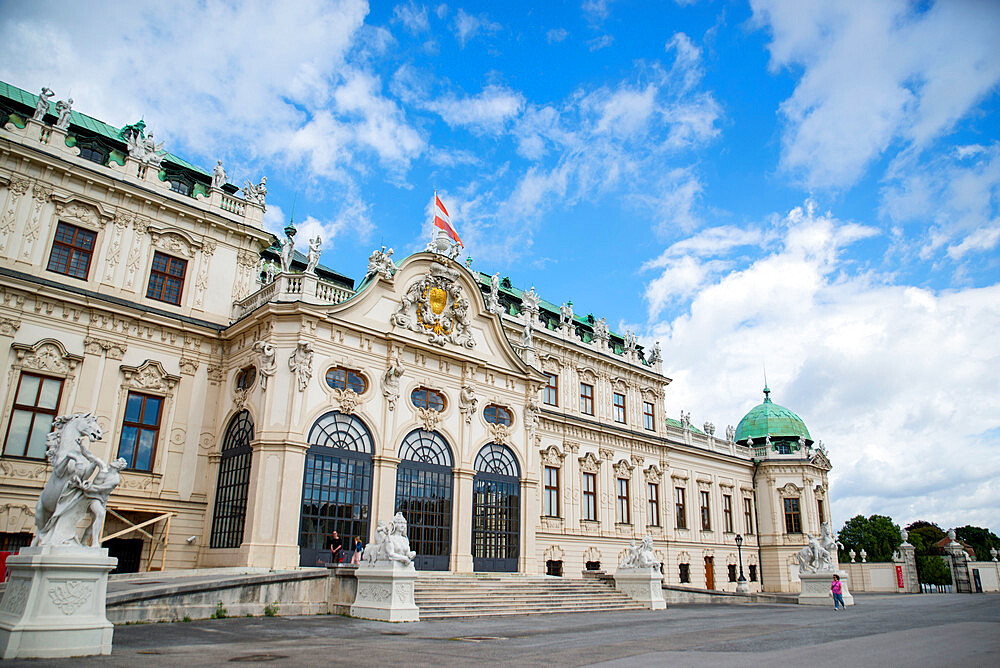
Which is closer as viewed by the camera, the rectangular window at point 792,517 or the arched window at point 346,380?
the arched window at point 346,380

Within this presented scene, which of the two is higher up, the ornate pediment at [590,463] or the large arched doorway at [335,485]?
the ornate pediment at [590,463]

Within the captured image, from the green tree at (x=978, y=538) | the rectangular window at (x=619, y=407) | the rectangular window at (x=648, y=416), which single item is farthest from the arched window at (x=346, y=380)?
the green tree at (x=978, y=538)

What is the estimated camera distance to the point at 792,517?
4897cm

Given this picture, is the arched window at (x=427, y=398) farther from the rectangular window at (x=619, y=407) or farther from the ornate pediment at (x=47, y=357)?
the rectangular window at (x=619, y=407)

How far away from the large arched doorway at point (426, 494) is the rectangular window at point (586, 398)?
13.0 metres

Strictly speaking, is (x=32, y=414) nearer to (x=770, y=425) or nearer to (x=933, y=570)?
(x=770, y=425)

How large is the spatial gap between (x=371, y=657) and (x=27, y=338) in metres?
17.8

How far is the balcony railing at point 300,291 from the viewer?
2420cm

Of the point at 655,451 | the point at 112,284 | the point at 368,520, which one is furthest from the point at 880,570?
the point at 112,284

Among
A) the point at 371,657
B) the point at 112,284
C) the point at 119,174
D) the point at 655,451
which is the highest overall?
the point at 119,174

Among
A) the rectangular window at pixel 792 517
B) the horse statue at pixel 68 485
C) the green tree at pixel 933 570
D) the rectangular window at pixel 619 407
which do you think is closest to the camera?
the horse statue at pixel 68 485

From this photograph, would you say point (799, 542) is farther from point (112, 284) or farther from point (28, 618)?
point (28, 618)

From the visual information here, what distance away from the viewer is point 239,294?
2742cm

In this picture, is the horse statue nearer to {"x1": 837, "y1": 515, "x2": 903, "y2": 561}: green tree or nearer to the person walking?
the person walking
